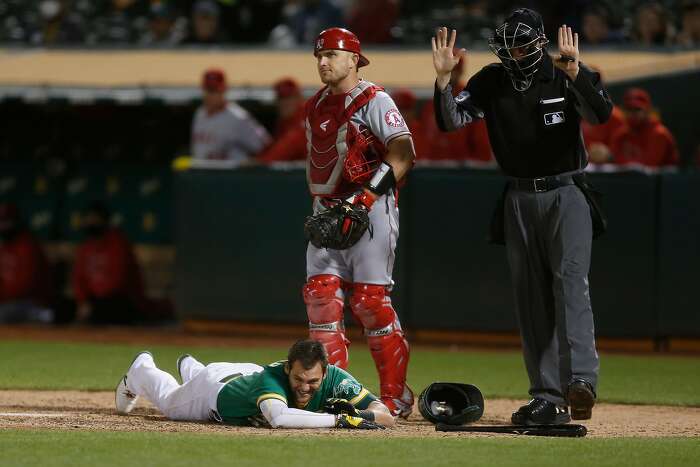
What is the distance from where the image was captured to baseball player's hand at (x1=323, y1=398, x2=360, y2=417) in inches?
249

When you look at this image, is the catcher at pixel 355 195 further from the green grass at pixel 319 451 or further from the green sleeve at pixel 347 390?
the green grass at pixel 319 451

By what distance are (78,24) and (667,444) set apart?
11.5 m

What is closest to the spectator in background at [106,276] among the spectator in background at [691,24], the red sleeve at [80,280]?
the red sleeve at [80,280]

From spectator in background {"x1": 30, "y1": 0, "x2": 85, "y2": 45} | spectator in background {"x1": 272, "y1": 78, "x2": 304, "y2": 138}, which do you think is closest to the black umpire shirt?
spectator in background {"x1": 272, "y1": 78, "x2": 304, "y2": 138}

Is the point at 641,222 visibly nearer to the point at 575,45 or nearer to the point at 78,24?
the point at 575,45

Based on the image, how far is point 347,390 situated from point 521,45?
1.91 metres

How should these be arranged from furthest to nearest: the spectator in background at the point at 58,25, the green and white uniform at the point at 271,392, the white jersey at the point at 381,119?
the spectator in background at the point at 58,25 < the white jersey at the point at 381,119 < the green and white uniform at the point at 271,392

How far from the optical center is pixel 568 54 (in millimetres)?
6582

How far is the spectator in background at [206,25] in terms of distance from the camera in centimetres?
1495

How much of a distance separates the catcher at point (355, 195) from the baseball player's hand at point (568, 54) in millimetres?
856

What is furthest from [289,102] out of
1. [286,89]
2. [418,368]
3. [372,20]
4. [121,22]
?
[121,22]

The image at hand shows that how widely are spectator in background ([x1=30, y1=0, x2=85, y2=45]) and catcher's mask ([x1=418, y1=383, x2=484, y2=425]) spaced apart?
9.99 m

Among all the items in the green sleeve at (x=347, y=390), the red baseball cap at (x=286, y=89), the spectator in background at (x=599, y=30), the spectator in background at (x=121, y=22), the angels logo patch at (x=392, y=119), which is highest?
the spectator in background at (x=121, y=22)

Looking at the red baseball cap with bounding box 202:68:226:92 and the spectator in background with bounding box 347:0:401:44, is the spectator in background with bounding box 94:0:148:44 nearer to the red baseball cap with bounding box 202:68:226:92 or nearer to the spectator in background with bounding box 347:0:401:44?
the spectator in background with bounding box 347:0:401:44
